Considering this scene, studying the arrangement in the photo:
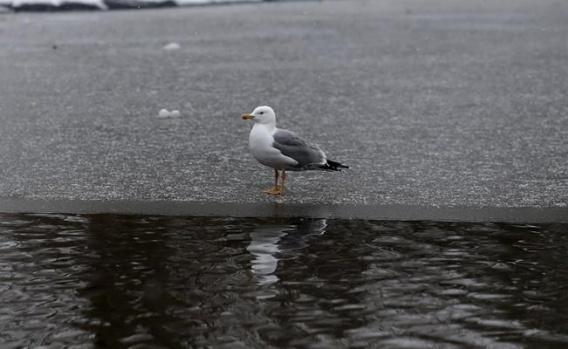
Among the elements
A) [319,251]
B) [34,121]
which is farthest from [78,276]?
[34,121]

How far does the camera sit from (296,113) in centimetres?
1041

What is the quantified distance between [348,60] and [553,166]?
7.95 m

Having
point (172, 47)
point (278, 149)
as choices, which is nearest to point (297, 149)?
point (278, 149)

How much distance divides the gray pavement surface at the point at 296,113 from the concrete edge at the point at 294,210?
56mm

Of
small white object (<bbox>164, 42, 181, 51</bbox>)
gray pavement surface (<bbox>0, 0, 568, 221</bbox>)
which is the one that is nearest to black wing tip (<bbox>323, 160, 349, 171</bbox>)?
gray pavement surface (<bbox>0, 0, 568, 221</bbox>)

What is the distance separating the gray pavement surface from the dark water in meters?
0.67

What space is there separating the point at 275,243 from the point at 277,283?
2.56 feet

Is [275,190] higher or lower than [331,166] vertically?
lower

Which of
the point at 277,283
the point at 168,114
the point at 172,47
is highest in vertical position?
the point at 172,47

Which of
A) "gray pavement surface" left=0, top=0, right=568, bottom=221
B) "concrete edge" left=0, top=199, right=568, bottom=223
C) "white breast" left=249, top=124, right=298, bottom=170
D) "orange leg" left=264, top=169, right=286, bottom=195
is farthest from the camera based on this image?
"gray pavement surface" left=0, top=0, right=568, bottom=221

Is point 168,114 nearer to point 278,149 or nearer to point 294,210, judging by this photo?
point 278,149

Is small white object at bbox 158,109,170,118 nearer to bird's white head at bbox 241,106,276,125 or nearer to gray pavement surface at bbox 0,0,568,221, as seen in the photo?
gray pavement surface at bbox 0,0,568,221

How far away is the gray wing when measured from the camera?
266 inches

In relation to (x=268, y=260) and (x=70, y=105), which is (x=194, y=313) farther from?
(x=70, y=105)
